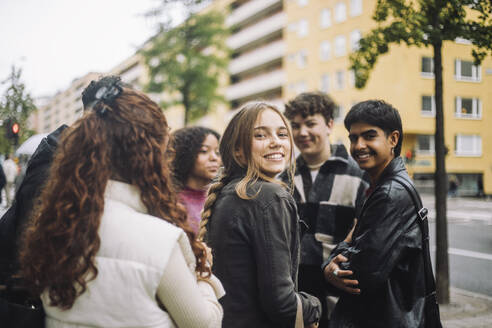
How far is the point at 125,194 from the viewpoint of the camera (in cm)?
140

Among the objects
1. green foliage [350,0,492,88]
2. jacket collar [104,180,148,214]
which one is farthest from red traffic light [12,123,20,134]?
green foliage [350,0,492,88]

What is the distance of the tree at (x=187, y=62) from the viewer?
71.8 feet

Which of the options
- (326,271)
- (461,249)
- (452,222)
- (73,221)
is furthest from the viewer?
(452,222)

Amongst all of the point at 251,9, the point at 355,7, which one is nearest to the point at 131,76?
the point at 251,9

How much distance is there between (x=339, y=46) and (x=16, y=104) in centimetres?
3364

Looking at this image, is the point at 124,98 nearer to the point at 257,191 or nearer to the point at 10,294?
the point at 257,191

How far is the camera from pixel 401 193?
210 centimetres

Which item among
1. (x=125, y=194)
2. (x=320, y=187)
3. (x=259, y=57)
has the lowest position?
(x=320, y=187)

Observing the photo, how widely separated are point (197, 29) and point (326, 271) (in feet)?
71.2

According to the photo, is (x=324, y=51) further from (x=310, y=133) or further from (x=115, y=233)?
(x=115, y=233)

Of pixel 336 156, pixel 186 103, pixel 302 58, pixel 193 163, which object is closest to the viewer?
pixel 336 156

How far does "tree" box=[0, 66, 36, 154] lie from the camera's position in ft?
12.4

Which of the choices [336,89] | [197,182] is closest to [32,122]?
[197,182]

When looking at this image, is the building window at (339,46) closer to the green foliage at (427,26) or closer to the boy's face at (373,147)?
the green foliage at (427,26)
